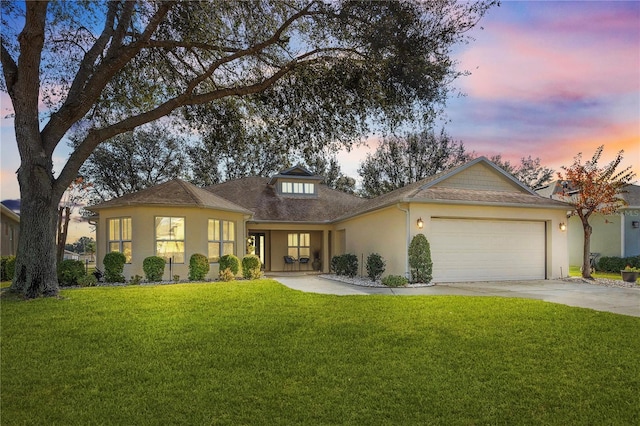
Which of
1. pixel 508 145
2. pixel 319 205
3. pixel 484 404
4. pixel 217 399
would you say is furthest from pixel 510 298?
pixel 319 205

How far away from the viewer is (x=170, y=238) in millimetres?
→ 15250

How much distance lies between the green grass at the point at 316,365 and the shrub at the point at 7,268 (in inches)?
348

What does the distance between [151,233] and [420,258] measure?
31.2 ft

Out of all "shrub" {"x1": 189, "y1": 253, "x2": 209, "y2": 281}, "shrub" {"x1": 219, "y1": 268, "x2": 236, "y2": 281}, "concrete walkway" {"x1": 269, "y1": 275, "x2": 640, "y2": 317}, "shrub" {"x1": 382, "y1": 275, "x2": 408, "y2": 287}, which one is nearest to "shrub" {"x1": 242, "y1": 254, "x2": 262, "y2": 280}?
"shrub" {"x1": 219, "y1": 268, "x2": 236, "y2": 281}

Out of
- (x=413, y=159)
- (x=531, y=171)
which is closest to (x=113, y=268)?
(x=413, y=159)

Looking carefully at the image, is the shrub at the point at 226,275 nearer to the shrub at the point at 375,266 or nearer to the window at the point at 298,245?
the shrub at the point at 375,266

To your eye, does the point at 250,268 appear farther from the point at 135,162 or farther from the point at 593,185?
the point at 135,162

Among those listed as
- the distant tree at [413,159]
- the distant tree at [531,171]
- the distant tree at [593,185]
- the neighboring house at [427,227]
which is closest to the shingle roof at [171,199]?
the neighboring house at [427,227]

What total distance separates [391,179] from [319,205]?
1504 centimetres

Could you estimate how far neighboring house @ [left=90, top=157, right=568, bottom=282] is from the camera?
45.1ft

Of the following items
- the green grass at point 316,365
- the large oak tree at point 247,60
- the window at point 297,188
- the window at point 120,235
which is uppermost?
the large oak tree at point 247,60

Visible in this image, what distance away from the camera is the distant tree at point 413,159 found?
116 feet

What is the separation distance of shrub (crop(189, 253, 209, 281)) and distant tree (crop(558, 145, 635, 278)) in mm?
13626

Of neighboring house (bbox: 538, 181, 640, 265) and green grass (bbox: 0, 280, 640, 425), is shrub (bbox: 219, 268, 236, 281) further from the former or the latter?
neighboring house (bbox: 538, 181, 640, 265)
